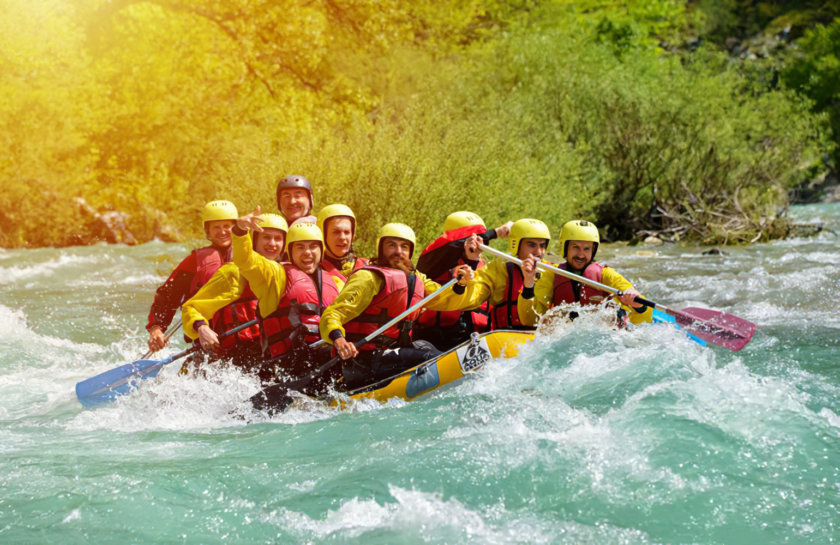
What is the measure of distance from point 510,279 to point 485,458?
6.79ft

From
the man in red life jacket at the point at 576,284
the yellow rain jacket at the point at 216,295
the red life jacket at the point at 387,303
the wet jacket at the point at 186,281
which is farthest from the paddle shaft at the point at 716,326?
the wet jacket at the point at 186,281

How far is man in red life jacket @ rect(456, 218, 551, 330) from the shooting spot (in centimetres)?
574

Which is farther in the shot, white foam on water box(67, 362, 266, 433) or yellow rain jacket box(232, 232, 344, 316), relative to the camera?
white foam on water box(67, 362, 266, 433)

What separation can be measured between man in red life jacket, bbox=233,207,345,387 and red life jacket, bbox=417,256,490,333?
71 centimetres

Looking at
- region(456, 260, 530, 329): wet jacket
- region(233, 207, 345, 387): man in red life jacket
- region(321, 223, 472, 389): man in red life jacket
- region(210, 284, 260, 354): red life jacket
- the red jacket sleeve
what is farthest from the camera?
the red jacket sleeve

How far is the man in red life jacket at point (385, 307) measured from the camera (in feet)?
17.4

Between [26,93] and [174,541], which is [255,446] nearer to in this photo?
[174,541]

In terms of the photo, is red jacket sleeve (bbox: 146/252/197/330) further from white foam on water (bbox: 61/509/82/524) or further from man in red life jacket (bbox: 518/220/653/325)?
white foam on water (bbox: 61/509/82/524)

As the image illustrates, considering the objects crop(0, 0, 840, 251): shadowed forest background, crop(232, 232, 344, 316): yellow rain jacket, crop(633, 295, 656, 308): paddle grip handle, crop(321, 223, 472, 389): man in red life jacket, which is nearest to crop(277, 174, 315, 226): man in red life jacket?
crop(232, 232, 344, 316): yellow rain jacket

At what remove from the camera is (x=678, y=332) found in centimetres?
576

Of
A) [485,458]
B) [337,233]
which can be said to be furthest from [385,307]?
[485,458]

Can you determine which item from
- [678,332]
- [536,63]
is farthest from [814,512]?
[536,63]

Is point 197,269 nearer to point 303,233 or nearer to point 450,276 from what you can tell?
point 303,233

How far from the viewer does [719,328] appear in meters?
6.05
